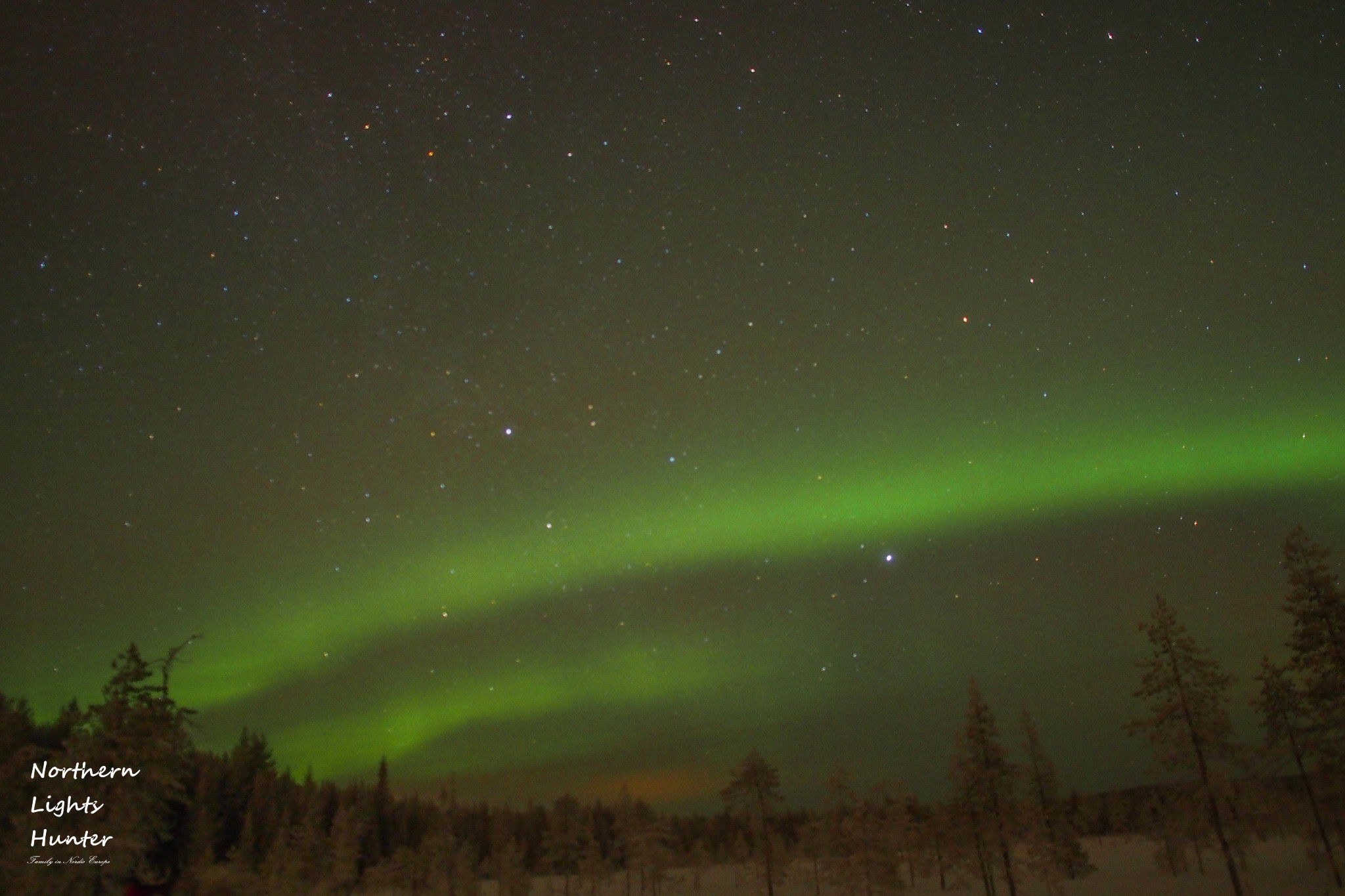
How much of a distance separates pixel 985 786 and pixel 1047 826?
11.9 m

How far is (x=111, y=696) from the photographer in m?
20.6

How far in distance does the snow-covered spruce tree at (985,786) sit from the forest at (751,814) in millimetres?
92

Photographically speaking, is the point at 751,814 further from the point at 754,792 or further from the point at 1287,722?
the point at 1287,722

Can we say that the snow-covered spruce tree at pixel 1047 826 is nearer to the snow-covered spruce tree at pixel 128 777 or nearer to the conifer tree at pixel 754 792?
the conifer tree at pixel 754 792

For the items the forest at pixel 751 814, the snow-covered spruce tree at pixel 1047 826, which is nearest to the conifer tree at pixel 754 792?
the forest at pixel 751 814

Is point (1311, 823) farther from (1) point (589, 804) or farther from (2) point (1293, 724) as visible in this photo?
(1) point (589, 804)

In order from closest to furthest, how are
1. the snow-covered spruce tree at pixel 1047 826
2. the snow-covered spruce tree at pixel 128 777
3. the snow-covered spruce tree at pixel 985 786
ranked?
the snow-covered spruce tree at pixel 128 777
the snow-covered spruce tree at pixel 985 786
the snow-covered spruce tree at pixel 1047 826

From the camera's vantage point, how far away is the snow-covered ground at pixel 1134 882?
139ft

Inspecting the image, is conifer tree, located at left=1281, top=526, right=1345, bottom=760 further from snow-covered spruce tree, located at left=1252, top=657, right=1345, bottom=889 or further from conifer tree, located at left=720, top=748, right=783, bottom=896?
conifer tree, located at left=720, top=748, right=783, bottom=896

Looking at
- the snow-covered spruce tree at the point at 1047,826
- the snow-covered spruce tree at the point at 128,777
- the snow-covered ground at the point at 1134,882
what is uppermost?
the snow-covered spruce tree at the point at 128,777

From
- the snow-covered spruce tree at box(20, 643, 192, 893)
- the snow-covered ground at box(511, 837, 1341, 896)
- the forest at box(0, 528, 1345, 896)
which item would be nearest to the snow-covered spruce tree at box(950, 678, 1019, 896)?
the forest at box(0, 528, 1345, 896)

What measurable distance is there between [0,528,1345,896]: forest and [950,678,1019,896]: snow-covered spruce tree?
0.09m

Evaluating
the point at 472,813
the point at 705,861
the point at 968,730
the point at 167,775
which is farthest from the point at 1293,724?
the point at 472,813

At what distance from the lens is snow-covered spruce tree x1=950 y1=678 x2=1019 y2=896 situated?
37250 millimetres
